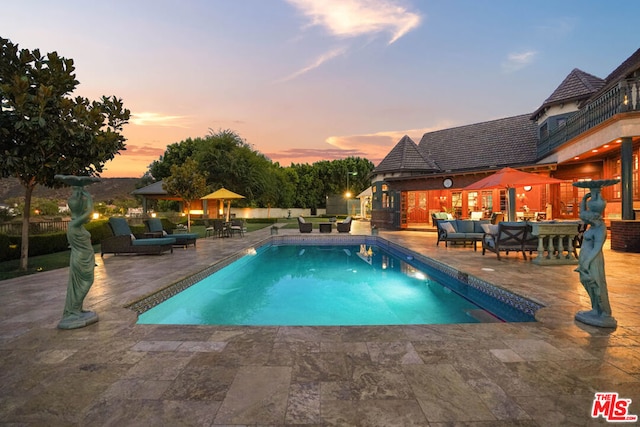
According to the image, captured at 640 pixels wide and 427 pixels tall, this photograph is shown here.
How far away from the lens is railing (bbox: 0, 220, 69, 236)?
10.7m

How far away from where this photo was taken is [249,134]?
3194 cm

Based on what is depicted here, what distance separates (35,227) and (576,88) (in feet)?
76.3

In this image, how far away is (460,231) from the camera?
36.2 feet

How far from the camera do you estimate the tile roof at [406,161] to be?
1919 centimetres

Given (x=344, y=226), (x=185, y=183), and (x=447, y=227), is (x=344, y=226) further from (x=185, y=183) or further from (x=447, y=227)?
(x=185, y=183)

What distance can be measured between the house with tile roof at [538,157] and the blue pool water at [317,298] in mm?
7325

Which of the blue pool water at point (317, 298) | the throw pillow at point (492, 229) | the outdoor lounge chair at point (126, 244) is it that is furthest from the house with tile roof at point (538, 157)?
the outdoor lounge chair at point (126, 244)

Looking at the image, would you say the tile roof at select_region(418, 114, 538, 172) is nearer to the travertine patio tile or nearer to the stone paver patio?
the stone paver patio

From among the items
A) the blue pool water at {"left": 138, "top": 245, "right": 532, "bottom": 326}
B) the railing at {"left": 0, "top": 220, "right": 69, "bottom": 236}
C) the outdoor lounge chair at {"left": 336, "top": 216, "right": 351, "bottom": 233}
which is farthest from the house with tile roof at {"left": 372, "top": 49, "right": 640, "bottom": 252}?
Answer: the railing at {"left": 0, "top": 220, "right": 69, "bottom": 236}

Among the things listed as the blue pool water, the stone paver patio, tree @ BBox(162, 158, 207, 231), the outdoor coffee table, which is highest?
tree @ BBox(162, 158, 207, 231)

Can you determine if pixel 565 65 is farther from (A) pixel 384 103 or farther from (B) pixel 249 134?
(B) pixel 249 134

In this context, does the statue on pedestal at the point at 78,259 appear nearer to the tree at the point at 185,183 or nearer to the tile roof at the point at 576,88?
the tree at the point at 185,183

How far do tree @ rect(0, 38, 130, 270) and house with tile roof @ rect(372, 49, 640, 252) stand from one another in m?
13.8

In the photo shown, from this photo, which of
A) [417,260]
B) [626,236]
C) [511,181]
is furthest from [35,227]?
[626,236]
